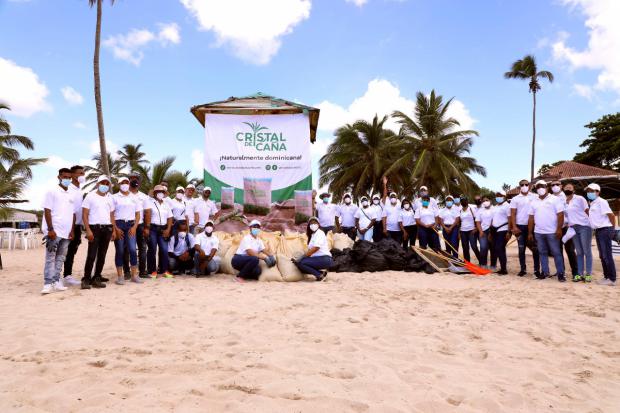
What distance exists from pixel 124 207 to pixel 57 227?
1.00 meters

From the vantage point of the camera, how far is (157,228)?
22.4ft

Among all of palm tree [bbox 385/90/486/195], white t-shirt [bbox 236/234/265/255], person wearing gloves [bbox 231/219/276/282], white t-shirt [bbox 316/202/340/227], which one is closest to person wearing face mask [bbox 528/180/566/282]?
white t-shirt [bbox 316/202/340/227]

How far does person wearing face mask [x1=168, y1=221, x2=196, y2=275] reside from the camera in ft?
24.2

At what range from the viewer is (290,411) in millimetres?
2104

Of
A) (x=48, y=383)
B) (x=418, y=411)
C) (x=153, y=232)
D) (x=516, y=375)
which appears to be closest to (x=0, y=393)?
(x=48, y=383)

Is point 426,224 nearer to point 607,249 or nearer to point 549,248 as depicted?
point 549,248

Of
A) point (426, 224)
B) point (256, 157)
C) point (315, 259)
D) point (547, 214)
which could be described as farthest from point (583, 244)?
point (256, 157)

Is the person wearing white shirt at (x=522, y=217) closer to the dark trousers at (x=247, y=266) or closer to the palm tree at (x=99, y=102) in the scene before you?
the dark trousers at (x=247, y=266)

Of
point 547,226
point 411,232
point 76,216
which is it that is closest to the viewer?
point 76,216

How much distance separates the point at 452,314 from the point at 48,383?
3.67 meters

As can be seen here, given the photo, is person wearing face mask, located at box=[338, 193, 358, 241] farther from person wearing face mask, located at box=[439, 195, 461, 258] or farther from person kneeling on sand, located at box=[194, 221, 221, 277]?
person kneeling on sand, located at box=[194, 221, 221, 277]

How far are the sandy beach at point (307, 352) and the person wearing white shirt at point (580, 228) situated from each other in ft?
4.49

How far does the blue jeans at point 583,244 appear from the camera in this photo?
6586mm

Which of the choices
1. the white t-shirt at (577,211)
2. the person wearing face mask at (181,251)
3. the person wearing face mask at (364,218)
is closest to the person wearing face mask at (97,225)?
the person wearing face mask at (181,251)
